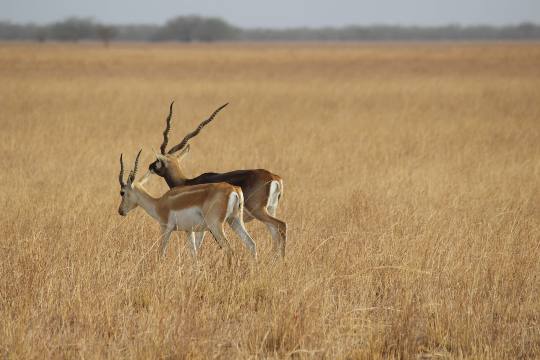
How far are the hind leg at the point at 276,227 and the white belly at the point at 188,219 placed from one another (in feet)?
1.90

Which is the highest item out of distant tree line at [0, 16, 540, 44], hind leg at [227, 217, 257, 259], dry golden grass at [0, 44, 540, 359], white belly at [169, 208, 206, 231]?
white belly at [169, 208, 206, 231]

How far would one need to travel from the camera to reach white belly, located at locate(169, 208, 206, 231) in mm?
5867

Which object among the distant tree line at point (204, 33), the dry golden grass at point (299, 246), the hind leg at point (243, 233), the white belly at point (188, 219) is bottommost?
the distant tree line at point (204, 33)

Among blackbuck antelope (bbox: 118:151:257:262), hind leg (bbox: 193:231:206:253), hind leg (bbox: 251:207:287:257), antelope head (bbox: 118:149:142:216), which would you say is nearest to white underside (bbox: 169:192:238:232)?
blackbuck antelope (bbox: 118:151:257:262)

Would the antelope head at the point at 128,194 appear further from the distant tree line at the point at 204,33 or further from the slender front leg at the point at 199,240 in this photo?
the distant tree line at the point at 204,33

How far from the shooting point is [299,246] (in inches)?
246

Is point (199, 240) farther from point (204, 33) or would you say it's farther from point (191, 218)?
point (204, 33)

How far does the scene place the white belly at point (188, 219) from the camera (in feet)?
19.2

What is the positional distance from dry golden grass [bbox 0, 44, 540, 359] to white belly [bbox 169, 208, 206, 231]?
18 cm

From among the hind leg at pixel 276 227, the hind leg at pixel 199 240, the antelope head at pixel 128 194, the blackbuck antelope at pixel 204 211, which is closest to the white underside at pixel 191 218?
the blackbuck antelope at pixel 204 211

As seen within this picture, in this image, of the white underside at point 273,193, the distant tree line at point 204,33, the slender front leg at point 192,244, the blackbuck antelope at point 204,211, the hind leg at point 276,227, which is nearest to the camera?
the blackbuck antelope at point 204,211

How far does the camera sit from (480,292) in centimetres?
525

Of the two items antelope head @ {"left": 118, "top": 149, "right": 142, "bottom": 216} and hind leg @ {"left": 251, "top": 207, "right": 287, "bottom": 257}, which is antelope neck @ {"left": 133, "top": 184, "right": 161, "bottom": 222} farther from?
hind leg @ {"left": 251, "top": 207, "right": 287, "bottom": 257}

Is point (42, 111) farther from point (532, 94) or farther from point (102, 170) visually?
point (532, 94)
